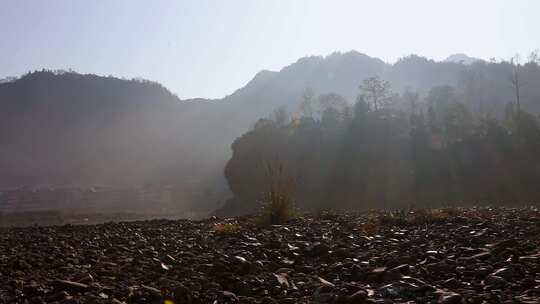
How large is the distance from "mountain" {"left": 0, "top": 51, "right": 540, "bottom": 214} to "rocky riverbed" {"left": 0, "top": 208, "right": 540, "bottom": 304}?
326 feet

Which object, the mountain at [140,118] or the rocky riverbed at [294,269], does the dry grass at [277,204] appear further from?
the mountain at [140,118]

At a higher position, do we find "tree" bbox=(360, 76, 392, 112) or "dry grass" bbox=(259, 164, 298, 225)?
"tree" bbox=(360, 76, 392, 112)

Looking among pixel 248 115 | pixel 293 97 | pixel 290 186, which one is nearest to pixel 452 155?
pixel 290 186

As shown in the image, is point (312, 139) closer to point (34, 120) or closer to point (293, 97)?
point (293, 97)

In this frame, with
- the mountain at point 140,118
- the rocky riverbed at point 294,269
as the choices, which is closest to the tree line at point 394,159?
the rocky riverbed at point 294,269

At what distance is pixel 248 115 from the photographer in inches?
5167

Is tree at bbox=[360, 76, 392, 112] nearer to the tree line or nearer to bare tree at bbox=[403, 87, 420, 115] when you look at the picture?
bare tree at bbox=[403, 87, 420, 115]

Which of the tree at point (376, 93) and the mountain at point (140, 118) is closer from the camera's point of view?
the tree at point (376, 93)

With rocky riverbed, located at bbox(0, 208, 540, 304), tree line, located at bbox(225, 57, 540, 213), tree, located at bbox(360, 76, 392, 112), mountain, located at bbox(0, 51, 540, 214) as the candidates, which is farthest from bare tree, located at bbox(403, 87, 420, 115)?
rocky riverbed, located at bbox(0, 208, 540, 304)

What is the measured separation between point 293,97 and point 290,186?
116m

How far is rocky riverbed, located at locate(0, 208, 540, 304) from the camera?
277 centimetres

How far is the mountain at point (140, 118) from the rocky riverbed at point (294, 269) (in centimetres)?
9951

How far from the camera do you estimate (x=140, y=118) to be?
453 ft

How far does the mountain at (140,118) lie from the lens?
113m
